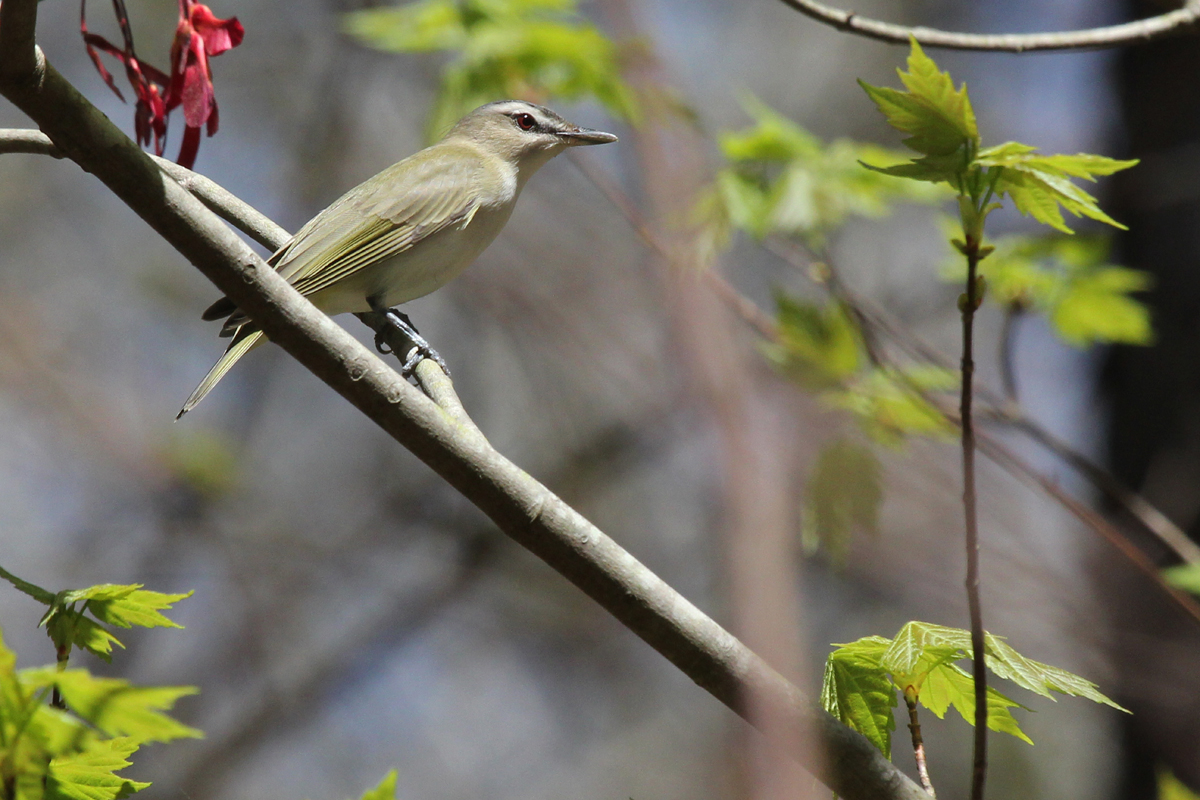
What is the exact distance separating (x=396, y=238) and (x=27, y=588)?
225 cm

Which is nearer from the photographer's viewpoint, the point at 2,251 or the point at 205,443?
the point at 205,443

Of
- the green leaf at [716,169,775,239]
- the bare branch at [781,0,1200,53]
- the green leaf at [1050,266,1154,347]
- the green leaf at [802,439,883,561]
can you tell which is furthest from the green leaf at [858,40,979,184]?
the green leaf at [1050,266,1154,347]

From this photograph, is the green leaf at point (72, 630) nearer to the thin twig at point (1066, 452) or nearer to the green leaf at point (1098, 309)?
the thin twig at point (1066, 452)

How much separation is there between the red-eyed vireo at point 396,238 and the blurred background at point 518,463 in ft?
3.65

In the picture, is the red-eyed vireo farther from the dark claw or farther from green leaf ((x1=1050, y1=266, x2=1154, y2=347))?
green leaf ((x1=1050, y1=266, x2=1154, y2=347))

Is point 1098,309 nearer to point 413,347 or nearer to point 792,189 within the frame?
point 792,189

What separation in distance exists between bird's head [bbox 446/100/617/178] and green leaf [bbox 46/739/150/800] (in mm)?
3041

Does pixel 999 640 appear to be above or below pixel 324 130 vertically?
below

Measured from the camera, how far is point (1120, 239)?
5914 millimetres

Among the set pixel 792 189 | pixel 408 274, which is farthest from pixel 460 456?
pixel 792 189

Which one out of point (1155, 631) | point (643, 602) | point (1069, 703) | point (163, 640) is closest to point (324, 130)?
point (163, 640)

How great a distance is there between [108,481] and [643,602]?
7.73 m

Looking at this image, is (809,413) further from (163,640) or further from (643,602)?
(163,640)

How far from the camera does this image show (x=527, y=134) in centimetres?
427
